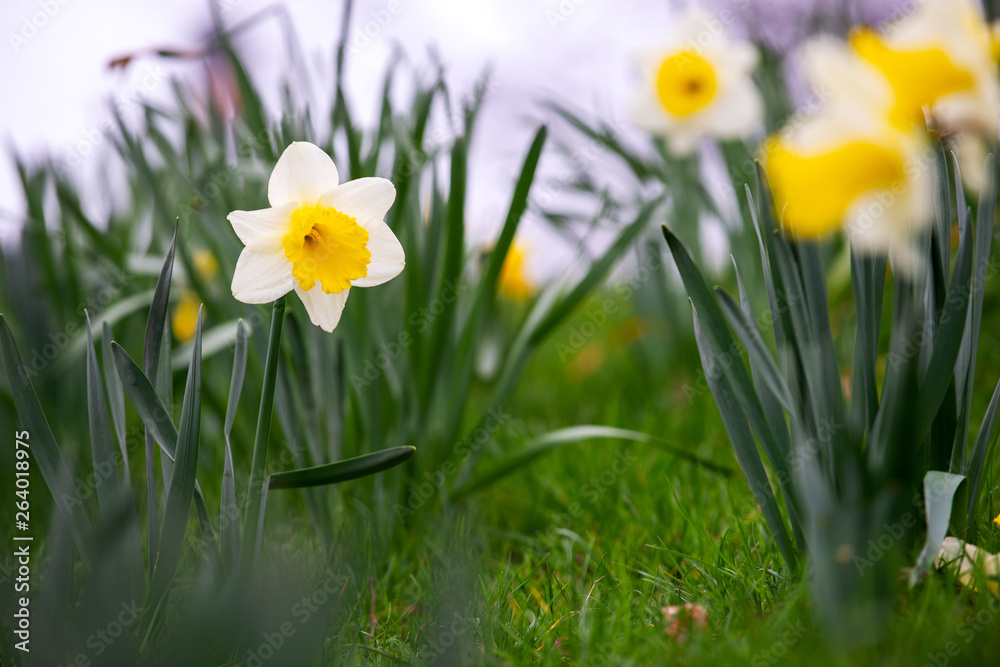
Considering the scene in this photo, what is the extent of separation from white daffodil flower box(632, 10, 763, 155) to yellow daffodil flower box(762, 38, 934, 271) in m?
1.37

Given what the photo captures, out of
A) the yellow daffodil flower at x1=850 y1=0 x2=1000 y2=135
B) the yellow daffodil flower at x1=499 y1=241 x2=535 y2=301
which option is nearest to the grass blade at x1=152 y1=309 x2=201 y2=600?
the yellow daffodil flower at x1=850 y1=0 x2=1000 y2=135

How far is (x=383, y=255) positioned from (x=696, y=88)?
57.4 inches

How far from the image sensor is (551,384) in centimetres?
211

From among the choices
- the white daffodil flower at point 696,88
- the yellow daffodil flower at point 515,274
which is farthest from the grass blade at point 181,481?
the white daffodil flower at point 696,88

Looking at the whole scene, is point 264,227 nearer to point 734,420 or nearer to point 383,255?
point 383,255

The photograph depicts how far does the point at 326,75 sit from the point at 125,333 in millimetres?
762

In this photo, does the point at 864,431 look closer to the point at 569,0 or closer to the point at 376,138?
the point at 376,138

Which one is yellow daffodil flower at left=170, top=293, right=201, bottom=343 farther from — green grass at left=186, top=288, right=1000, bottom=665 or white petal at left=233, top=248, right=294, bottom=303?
white petal at left=233, top=248, right=294, bottom=303

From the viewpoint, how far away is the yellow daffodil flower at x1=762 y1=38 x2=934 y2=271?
0.45m

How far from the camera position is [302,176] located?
2.27ft

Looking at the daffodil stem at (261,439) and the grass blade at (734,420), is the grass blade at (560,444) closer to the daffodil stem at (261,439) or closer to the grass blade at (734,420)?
the grass blade at (734,420)

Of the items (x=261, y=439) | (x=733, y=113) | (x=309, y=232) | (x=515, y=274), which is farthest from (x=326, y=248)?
(x=733, y=113)

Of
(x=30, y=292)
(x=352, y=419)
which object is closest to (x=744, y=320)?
(x=352, y=419)

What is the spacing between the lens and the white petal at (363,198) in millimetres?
697
